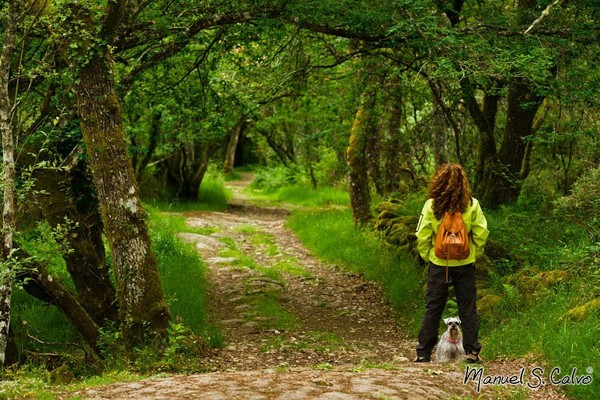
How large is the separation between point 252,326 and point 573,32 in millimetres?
5931

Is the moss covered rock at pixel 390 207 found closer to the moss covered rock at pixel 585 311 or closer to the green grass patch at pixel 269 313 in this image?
the green grass patch at pixel 269 313

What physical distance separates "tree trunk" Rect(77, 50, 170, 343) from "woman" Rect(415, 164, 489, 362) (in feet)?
10.1

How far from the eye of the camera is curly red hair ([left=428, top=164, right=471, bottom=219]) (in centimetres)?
679

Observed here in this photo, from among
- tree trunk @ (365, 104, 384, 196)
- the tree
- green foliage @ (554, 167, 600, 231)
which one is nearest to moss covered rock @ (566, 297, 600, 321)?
green foliage @ (554, 167, 600, 231)

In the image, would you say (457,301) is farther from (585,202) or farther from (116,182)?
(116,182)

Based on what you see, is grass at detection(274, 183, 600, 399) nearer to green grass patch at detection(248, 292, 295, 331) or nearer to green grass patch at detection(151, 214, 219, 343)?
green grass patch at detection(248, 292, 295, 331)

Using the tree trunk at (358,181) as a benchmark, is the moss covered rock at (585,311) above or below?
below

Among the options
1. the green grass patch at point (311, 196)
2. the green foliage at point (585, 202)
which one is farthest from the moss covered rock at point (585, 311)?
the green grass patch at point (311, 196)

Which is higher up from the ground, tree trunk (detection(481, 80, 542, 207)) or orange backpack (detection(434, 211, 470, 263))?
tree trunk (detection(481, 80, 542, 207))

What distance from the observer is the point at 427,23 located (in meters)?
8.11

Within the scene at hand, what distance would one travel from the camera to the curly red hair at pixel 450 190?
6.79 meters

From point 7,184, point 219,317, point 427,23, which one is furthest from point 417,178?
point 7,184

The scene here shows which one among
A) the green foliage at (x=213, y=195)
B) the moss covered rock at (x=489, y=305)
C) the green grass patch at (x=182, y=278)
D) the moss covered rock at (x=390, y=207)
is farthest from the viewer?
the green foliage at (x=213, y=195)

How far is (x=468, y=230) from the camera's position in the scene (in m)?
6.90
